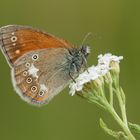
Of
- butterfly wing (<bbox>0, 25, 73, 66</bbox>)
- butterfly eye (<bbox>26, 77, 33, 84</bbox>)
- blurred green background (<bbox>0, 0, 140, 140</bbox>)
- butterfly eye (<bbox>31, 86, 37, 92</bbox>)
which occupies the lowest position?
butterfly eye (<bbox>31, 86, 37, 92</bbox>)

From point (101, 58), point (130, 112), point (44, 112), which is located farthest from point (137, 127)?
point (44, 112)

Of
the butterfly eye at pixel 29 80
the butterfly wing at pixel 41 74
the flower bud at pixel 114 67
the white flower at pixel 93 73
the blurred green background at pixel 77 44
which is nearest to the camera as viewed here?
the white flower at pixel 93 73

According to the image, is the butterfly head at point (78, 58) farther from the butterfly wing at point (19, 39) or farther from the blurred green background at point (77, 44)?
the blurred green background at point (77, 44)

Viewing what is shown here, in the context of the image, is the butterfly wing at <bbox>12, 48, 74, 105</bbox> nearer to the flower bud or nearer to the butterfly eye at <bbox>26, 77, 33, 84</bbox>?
the butterfly eye at <bbox>26, 77, 33, 84</bbox>

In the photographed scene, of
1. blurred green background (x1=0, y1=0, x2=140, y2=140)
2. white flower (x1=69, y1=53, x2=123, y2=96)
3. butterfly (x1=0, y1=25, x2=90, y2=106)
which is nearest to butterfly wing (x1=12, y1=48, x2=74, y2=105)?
butterfly (x1=0, y1=25, x2=90, y2=106)

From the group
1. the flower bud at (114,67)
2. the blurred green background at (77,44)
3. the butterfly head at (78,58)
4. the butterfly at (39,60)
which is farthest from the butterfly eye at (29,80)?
the blurred green background at (77,44)

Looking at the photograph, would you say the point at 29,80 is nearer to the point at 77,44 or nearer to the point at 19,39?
the point at 19,39
